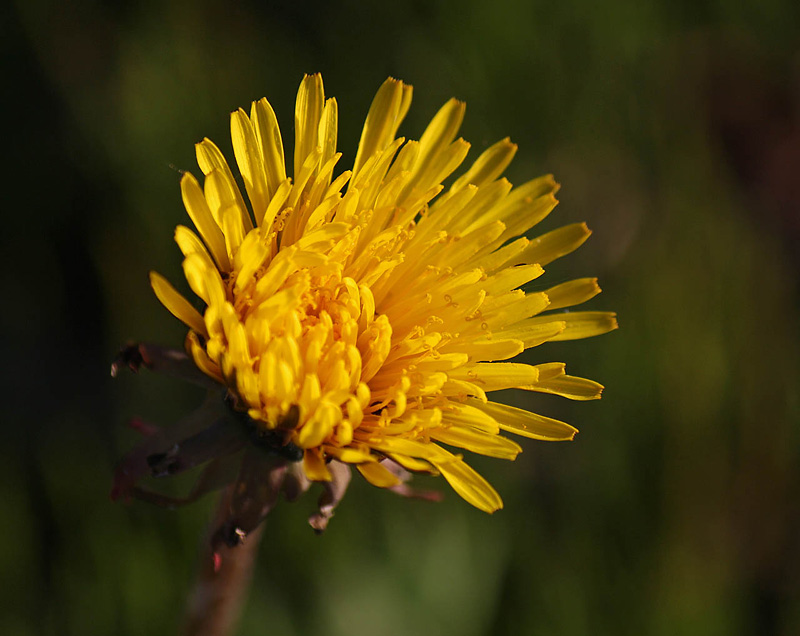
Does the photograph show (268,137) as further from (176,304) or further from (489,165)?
(489,165)

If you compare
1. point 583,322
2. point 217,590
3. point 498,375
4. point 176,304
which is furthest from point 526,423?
point 217,590

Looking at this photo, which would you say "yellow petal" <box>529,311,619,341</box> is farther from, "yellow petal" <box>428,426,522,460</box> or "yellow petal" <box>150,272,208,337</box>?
"yellow petal" <box>150,272,208,337</box>

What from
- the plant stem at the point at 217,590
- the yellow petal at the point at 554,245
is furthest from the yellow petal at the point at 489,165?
the plant stem at the point at 217,590

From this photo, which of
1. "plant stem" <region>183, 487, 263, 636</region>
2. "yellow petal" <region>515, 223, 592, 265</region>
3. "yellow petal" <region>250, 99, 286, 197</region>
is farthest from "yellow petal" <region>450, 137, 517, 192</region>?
"plant stem" <region>183, 487, 263, 636</region>

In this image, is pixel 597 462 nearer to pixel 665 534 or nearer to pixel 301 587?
pixel 665 534

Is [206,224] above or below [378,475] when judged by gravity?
above

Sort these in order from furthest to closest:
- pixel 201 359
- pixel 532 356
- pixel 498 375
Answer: pixel 532 356
pixel 498 375
pixel 201 359
